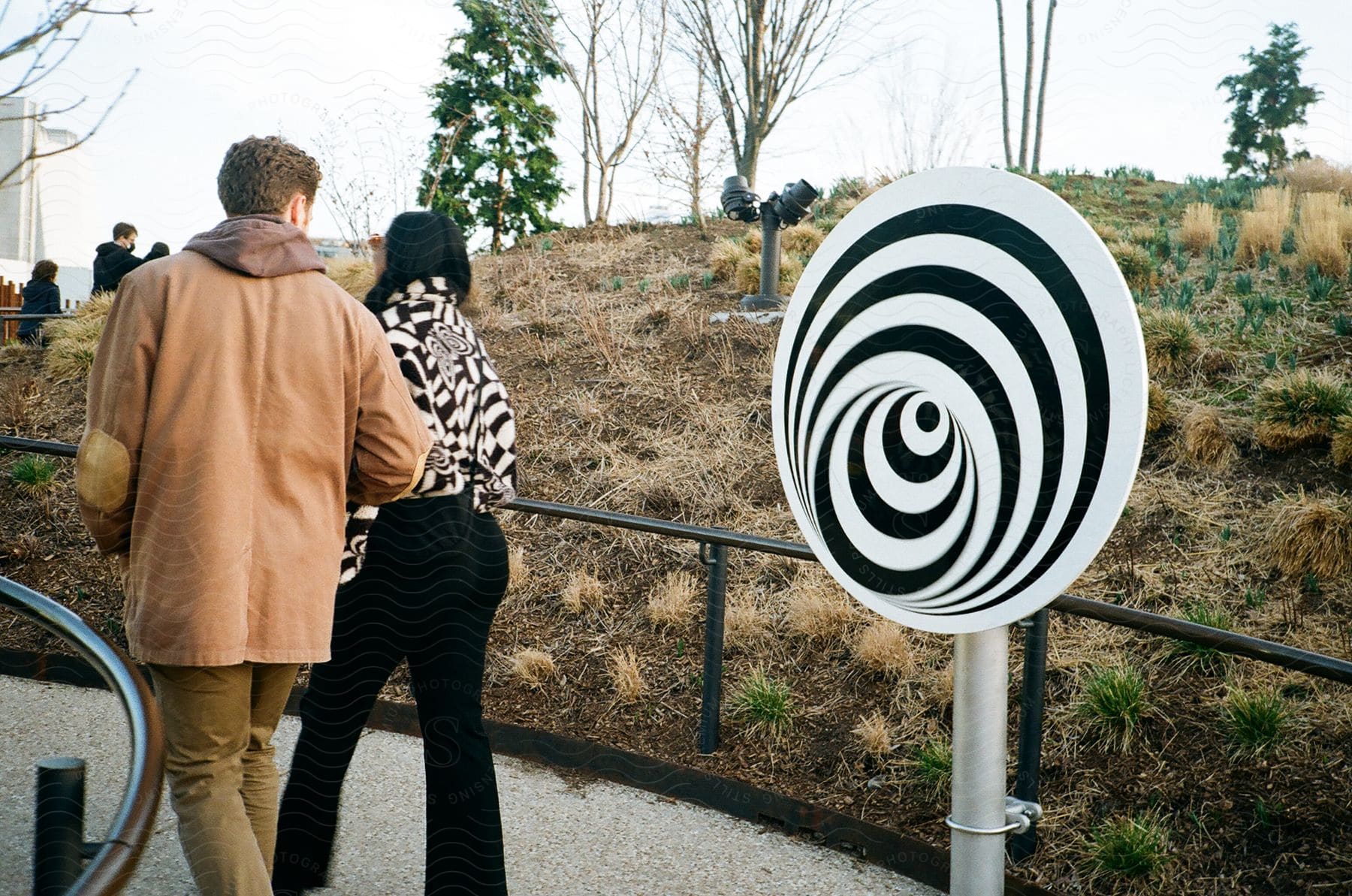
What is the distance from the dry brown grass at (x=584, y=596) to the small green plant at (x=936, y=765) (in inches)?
82.6

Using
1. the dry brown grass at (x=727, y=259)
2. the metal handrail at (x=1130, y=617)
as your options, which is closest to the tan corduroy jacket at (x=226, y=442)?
the metal handrail at (x=1130, y=617)

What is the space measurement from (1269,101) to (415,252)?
91.8 feet

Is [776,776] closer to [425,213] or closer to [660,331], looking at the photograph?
Answer: [425,213]

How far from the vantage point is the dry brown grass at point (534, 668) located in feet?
15.8

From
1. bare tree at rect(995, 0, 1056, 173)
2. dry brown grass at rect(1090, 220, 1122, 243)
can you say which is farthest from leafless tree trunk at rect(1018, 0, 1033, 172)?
dry brown grass at rect(1090, 220, 1122, 243)

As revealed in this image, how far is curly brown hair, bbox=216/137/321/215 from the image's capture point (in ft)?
7.13

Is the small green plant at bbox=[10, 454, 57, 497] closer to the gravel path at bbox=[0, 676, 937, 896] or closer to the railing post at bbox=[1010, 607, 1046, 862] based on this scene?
the gravel path at bbox=[0, 676, 937, 896]

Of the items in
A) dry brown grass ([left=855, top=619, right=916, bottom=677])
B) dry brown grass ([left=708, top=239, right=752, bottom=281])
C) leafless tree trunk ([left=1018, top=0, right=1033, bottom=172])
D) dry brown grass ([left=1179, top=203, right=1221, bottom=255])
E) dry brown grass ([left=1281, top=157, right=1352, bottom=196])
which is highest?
leafless tree trunk ([left=1018, top=0, right=1033, bottom=172])

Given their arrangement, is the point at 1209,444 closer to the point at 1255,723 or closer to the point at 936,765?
the point at 1255,723

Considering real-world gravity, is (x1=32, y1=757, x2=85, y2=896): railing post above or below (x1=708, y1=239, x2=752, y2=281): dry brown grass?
below

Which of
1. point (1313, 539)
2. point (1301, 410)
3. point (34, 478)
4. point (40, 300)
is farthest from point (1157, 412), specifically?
point (40, 300)

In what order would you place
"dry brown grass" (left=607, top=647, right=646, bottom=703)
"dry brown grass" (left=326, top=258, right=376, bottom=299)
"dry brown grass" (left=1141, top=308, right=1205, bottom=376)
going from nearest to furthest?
"dry brown grass" (left=607, top=647, right=646, bottom=703) < "dry brown grass" (left=1141, top=308, right=1205, bottom=376) < "dry brown grass" (left=326, top=258, right=376, bottom=299)

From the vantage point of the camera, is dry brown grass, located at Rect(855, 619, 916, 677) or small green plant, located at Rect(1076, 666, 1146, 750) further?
dry brown grass, located at Rect(855, 619, 916, 677)

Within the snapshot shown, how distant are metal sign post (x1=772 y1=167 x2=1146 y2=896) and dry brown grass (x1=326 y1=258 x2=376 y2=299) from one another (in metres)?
7.28
